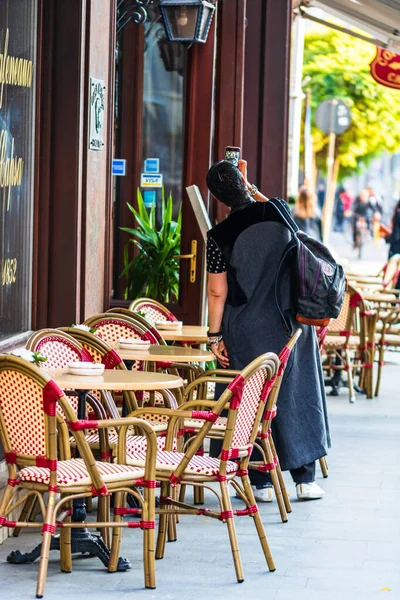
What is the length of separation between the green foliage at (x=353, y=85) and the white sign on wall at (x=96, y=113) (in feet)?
91.6

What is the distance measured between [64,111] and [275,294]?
5.74ft

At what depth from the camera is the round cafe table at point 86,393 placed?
5.37 metres

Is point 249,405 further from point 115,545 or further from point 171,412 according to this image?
point 115,545

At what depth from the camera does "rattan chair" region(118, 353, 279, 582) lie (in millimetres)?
5324

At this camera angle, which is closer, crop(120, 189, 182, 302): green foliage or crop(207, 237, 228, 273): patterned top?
crop(207, 237, 228, 273): patterned top

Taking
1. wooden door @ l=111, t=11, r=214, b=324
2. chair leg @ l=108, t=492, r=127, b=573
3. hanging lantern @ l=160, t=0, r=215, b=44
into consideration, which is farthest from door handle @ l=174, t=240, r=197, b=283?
chair leg @ l=108, t=492, r=127, b=573

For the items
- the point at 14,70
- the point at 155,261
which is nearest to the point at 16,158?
the point at 14,70

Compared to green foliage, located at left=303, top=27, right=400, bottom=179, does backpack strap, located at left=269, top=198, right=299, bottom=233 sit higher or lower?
lower

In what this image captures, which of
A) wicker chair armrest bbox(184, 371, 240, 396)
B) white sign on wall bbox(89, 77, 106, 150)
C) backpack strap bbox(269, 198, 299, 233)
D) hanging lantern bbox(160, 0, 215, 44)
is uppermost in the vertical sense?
hanging lantern bbox(160, 0, 215, 44)

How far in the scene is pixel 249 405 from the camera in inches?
220

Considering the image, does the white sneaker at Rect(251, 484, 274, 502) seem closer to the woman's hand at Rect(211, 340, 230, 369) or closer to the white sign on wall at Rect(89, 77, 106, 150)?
the woman's hand at Rect(211, 340, 230, 369)

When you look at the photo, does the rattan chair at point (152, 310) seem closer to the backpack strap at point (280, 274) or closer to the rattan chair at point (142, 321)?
the rattan chair at point (142, 321)

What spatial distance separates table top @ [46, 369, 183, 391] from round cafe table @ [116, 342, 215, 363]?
629 mm

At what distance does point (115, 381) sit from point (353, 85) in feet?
103
